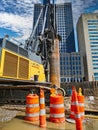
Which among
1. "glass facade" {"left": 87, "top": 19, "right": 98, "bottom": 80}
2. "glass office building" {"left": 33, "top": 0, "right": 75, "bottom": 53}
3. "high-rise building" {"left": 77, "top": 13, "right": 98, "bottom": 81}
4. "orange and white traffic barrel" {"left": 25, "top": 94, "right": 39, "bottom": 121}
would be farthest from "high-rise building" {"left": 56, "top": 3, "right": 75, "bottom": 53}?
"orange and white traffic barrel" {"left": 25, "top": 94, "right": 39, "bottom": 121}

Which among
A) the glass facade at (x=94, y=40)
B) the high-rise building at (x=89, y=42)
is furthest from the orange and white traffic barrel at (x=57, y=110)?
the glass facade at (x=94, y=40)

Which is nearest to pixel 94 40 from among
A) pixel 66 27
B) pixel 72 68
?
pixel 72 68

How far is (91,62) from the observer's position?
9438 centimetres

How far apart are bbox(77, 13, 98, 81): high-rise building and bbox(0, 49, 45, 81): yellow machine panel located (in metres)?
84.2

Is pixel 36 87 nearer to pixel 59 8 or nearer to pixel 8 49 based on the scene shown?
pixel 8 49

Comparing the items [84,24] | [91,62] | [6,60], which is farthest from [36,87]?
[84,24]

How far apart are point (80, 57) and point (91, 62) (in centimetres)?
813

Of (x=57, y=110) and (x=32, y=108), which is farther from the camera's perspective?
Result: (x=32, y=108)

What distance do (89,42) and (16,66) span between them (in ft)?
310

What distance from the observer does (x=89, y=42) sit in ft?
323

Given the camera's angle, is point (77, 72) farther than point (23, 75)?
Yes

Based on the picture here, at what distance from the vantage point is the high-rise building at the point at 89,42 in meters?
93.6

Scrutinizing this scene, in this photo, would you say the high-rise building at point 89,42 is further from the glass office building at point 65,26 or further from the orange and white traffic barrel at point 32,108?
the orange and white traffic barrel at point 32,108

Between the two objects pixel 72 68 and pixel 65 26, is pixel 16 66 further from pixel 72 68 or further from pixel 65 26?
pixel 65 26
